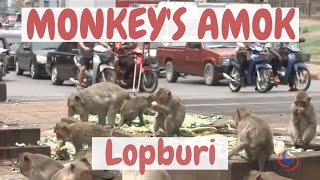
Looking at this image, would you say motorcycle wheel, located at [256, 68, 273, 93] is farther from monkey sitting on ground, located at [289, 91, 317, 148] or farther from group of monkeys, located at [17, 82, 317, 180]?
monkey sitting on ground, located at [289, 91, 317, 148]

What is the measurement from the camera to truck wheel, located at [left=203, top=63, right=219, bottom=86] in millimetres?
24516

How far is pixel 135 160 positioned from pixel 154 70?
13.8 metres

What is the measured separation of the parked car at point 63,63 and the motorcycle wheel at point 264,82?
6.23 m

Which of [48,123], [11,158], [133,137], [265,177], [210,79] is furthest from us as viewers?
[210,79]

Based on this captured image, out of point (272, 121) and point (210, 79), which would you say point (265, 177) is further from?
point (210, 79)

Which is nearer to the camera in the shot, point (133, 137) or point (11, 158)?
point (133, 137)

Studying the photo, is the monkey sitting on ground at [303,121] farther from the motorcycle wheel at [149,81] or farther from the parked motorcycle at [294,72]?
the parked motorcycle at [294,72]

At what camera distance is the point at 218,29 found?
8.09 meters

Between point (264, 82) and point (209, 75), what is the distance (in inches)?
151

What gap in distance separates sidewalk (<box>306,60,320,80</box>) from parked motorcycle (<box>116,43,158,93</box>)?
35.9 feet

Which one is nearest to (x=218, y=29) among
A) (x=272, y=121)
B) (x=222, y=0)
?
(x=272, y=121)

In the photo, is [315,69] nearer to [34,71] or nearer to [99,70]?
[34,71]

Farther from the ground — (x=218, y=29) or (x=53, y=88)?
(x=218, y=29)

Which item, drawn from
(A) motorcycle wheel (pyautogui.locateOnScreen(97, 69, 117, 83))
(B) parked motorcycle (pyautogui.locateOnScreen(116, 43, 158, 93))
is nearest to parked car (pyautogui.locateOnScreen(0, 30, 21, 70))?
(B) parked motorcycle (pyautogui.locateOnScreen(116, 43, 158, 93))
